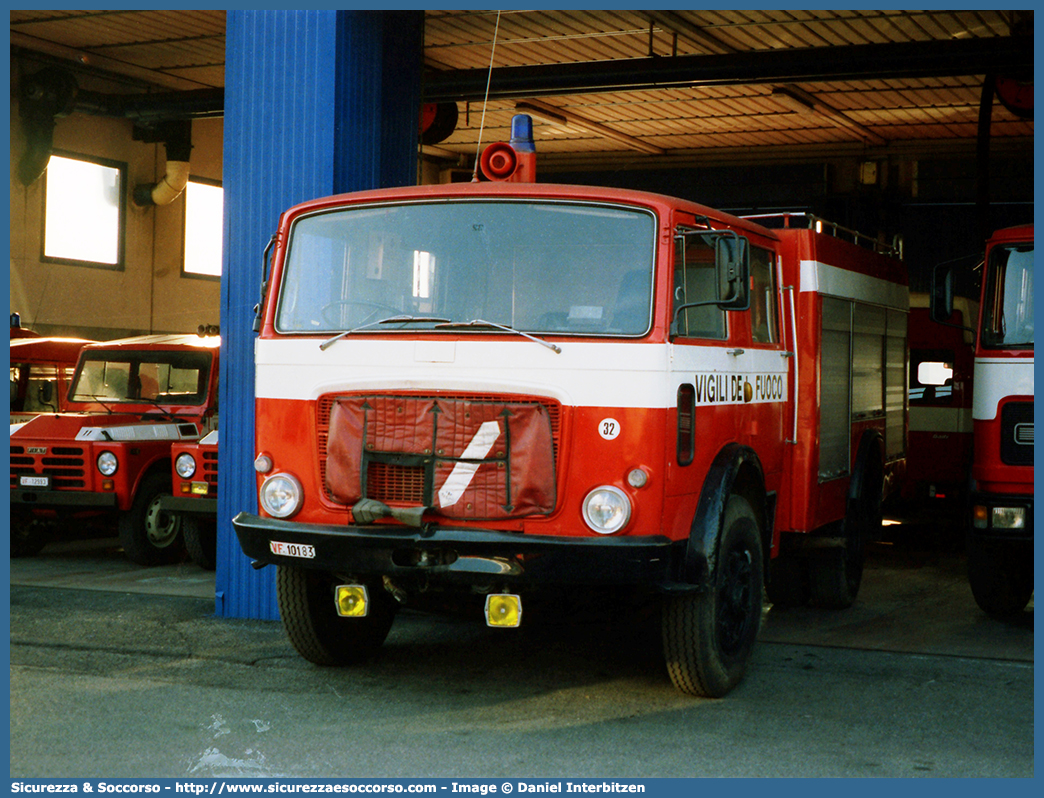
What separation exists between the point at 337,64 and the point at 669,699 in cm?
449

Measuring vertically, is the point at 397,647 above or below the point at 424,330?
below

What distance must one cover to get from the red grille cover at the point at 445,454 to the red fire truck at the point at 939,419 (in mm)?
9080

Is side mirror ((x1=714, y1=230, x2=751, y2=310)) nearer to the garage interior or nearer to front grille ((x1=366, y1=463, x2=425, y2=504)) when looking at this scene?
front grille ((x1=366, y1=463, x2=425, y2=504))

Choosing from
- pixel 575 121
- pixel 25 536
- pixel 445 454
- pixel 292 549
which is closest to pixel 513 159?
pixel 445 454

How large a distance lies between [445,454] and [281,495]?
2.93 feet

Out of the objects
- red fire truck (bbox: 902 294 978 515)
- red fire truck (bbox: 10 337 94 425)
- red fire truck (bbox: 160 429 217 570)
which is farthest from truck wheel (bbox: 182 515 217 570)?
red fire truck (bbox: 902 294 978 515)

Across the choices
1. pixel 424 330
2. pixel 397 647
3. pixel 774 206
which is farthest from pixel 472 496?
pixel 774 206

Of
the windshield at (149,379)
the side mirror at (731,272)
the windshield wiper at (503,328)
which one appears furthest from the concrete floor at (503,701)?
the windshield at (149,379)

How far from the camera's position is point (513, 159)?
21.4ft

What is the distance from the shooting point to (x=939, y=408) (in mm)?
13930

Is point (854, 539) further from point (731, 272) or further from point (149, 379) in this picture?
point (149, 379)

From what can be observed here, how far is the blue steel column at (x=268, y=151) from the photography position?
7949 millimetres
